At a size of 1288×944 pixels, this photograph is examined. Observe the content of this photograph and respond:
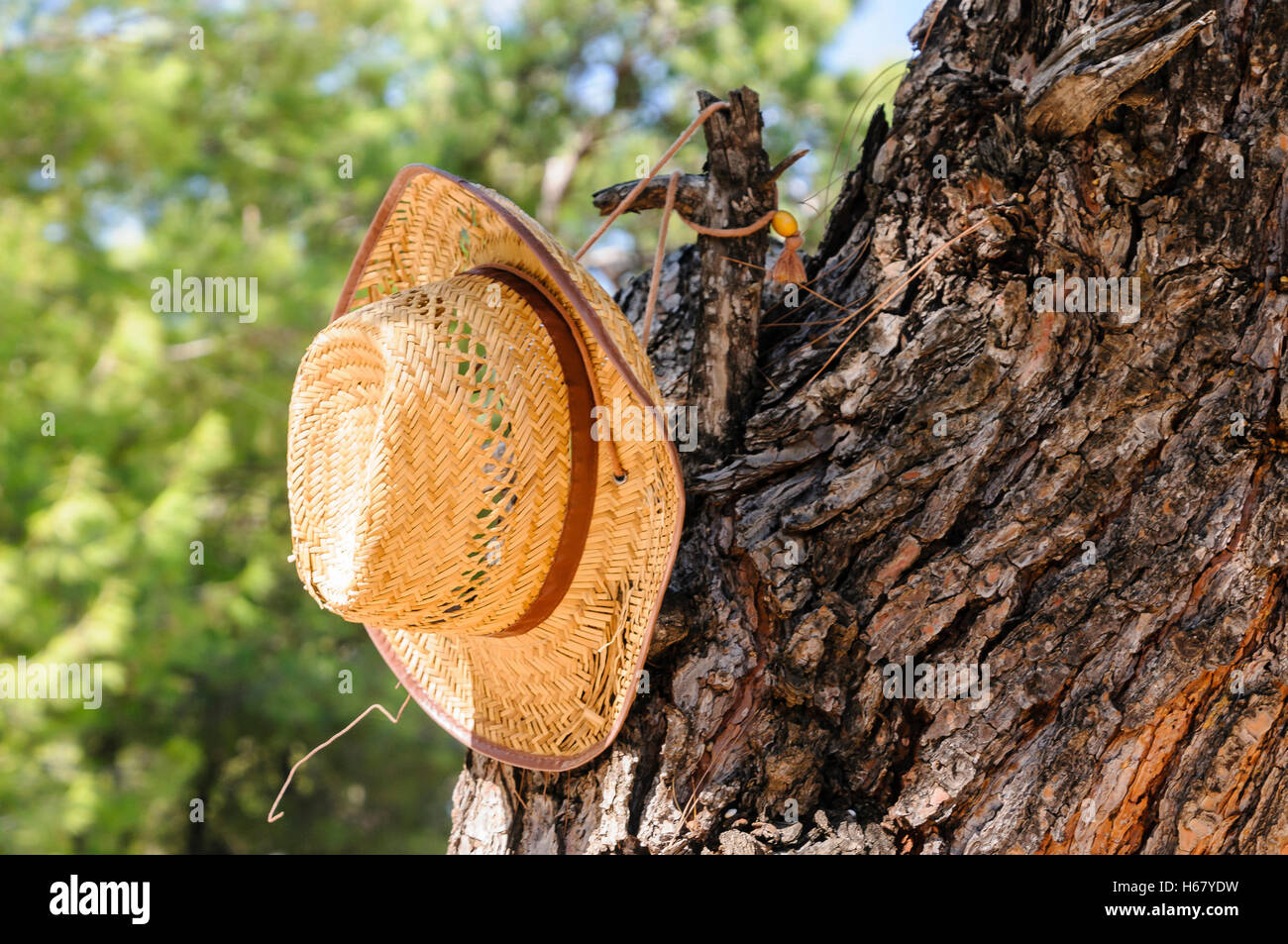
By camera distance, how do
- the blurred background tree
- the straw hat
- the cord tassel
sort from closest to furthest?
the straw hat
the cord tassel
the blurred background tree

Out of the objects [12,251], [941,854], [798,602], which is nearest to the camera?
[941,854]

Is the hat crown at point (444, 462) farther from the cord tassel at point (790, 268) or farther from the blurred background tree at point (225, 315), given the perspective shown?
the blurred background tree at point (225, 315)

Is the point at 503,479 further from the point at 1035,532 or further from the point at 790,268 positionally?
the point at 1035,532

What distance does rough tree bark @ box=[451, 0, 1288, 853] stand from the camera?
1342mm

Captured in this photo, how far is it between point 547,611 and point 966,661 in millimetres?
578

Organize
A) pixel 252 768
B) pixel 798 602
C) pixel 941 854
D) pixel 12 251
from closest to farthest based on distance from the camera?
pixel 941 854 → pixel 798 602 → pixel 12 251 → pixel 252 768

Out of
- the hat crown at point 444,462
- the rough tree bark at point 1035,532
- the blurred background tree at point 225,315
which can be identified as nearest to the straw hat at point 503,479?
the hat crown at point 444,462

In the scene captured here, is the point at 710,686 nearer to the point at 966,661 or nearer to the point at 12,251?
the point at 966,661

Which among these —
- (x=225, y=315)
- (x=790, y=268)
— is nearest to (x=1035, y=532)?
(x=790, y=268)

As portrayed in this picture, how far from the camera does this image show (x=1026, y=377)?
1447 mm

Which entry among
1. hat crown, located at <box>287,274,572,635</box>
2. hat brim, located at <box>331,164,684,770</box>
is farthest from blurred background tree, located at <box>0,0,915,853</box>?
hat crown, located at <box>287,274,572,635</box>

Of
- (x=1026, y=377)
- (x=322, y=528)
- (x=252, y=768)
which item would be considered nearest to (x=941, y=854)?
(x=1026, y=377)

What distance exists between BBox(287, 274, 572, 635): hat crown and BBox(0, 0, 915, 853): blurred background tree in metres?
3.02

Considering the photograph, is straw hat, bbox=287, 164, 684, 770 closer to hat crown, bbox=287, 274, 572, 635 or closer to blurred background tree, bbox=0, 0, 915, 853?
hat crown, bbox=287, 274, 572, 635
